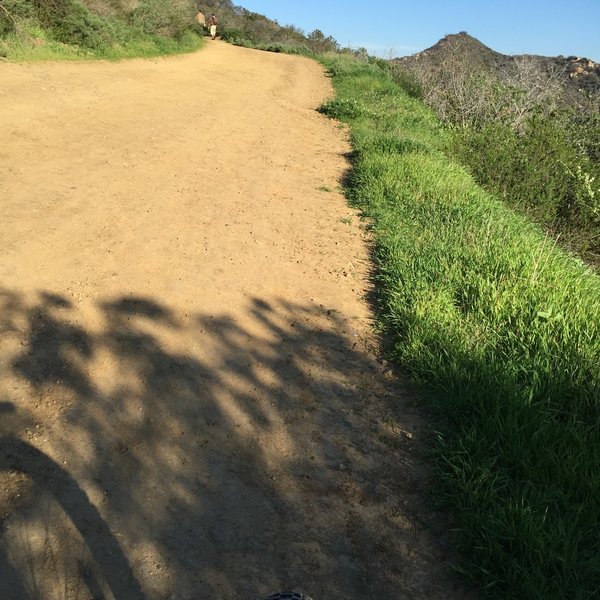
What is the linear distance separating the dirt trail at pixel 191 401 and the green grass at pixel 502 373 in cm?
23

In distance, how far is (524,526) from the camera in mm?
2256

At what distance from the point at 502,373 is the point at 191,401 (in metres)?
1.76

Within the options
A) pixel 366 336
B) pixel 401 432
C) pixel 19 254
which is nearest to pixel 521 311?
pixel 366 336

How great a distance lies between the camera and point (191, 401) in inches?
117

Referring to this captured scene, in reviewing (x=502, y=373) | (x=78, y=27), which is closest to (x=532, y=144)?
(x=502, y=373)

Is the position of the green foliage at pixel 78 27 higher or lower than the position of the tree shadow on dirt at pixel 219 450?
higher

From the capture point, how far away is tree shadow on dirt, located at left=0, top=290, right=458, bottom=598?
2166 mm

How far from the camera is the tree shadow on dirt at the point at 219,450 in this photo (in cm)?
217

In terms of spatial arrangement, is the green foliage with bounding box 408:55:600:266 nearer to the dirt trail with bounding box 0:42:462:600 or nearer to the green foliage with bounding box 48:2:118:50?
the dirt trail with bounding box 0:42:462:600

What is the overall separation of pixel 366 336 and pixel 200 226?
6.93 ft

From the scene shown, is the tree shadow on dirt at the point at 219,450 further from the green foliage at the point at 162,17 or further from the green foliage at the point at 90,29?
the green foliage at the point at 162,17

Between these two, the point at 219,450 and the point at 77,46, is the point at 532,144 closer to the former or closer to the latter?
the point at 219,450

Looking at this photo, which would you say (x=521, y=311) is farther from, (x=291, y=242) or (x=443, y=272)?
(x=291, y=242)

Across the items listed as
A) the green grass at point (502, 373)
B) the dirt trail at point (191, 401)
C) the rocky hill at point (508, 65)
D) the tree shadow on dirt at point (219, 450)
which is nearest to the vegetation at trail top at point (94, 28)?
the dirt trail at point (191, 401)
